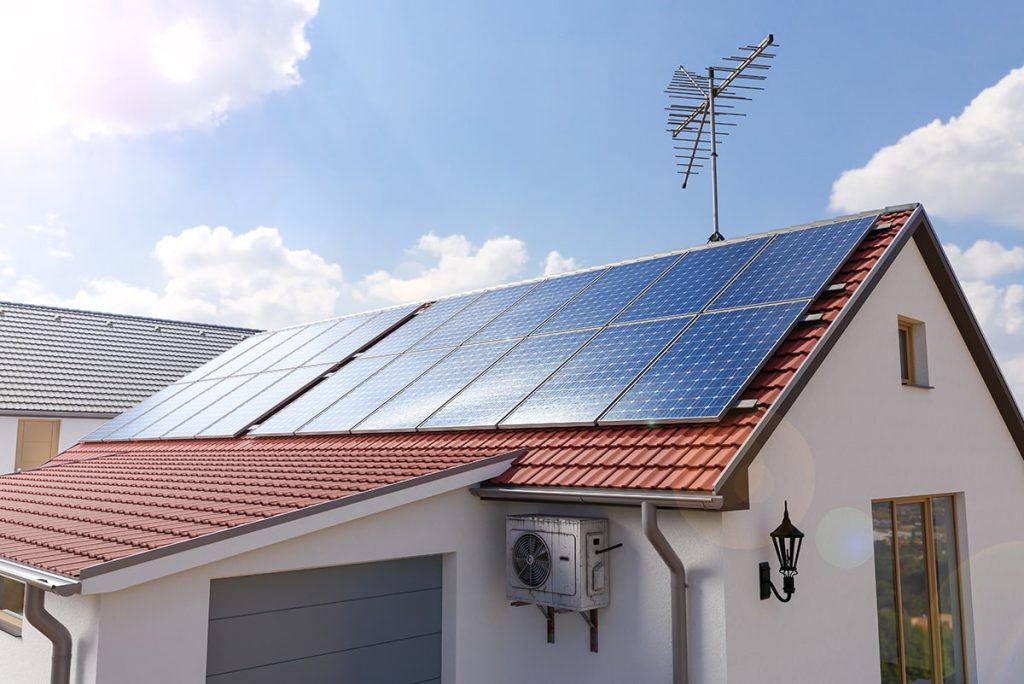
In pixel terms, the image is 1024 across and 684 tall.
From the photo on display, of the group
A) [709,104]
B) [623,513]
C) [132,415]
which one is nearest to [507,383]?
[623,513]

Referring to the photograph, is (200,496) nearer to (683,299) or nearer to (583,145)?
(683,299)

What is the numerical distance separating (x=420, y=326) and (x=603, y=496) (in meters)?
7.53

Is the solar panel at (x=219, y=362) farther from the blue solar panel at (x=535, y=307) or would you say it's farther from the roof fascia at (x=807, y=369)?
the roof fascia at (x=807, y=369)

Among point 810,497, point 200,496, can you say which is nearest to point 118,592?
point 200,496

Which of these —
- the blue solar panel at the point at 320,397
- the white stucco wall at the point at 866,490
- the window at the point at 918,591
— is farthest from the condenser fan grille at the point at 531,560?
the blue solar panel at the point at 320,397

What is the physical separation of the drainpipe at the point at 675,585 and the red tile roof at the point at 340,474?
0.30 meters

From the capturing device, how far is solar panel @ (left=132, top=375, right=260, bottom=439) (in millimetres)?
14836

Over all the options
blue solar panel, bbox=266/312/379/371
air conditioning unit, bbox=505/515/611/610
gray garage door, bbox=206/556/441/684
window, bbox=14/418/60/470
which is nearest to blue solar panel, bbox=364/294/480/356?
blue solar panel, bbox=266/312/379/371

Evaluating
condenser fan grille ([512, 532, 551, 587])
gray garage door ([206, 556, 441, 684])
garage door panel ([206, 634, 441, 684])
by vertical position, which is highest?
condenser fan grille ([512, 532, 551, 587])

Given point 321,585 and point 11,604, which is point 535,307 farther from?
point 11,604

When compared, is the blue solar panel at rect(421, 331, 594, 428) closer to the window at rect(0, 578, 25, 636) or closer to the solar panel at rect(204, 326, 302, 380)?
the window at rect(0, 578, 25, 636)

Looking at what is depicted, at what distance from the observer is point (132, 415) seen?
17109 millimetres

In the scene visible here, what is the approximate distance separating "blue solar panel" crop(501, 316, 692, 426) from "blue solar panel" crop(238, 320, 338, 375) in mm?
8730

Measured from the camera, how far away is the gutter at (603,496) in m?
6.18
